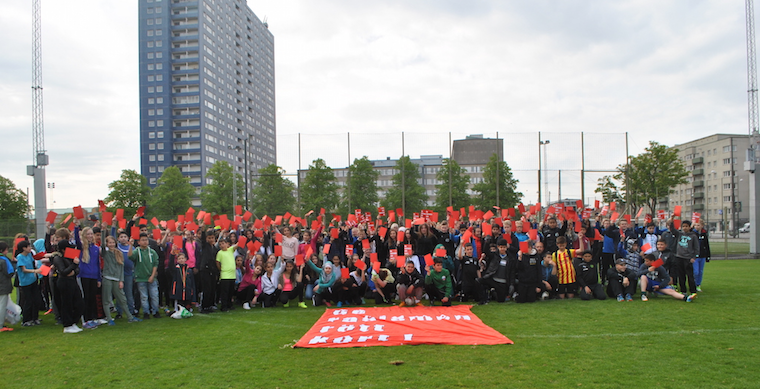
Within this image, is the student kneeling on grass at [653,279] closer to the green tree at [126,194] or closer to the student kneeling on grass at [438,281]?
the student kneeling on grass at [438,281]

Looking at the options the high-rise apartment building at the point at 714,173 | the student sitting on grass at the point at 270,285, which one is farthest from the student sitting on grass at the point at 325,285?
the high-rise apartment building at the point at 714,173

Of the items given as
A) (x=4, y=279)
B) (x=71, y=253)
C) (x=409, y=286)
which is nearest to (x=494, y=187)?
(x=409, y=286)

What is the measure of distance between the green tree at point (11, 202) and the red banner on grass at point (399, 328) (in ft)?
192

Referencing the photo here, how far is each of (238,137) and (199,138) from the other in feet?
63.7

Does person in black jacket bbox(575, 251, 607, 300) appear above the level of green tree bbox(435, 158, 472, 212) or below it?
below

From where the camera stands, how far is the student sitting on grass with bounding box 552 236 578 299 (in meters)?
10.7

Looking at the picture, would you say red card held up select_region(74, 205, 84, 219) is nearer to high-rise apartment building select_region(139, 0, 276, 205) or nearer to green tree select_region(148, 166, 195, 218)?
green tree select_region(148, 166, 195, 218)

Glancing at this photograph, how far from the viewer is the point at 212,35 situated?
9438 cm

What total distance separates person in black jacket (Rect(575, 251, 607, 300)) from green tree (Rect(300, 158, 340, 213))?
15089 millimetres

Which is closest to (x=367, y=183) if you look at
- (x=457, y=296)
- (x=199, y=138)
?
(x=457, y=296)

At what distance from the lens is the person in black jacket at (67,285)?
808 centimetres

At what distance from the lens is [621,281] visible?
10492 mm

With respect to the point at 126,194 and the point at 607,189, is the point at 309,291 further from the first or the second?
the point at 126,194

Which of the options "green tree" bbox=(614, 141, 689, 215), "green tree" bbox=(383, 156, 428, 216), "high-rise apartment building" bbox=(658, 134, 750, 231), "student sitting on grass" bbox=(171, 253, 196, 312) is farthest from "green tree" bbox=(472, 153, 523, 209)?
"high-rise apartment building" bbox=(658, 134, 750, 231)
